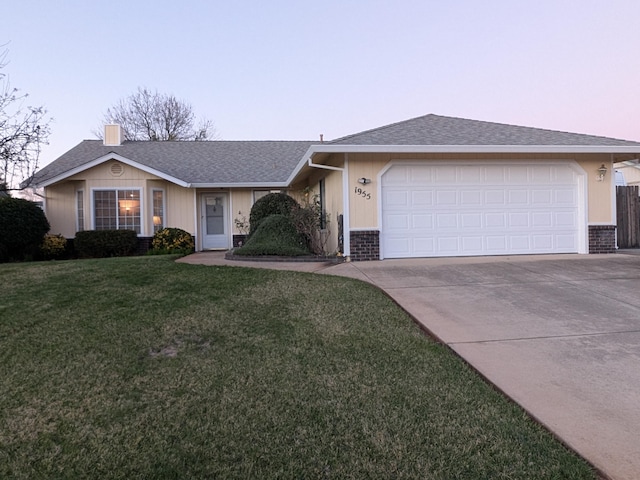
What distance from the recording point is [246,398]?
3.15 metres

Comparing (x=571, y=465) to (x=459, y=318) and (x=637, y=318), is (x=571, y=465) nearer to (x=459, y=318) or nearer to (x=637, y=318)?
(x=459, y=318)

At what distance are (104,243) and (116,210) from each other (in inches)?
53.1

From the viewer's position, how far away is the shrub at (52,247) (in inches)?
525

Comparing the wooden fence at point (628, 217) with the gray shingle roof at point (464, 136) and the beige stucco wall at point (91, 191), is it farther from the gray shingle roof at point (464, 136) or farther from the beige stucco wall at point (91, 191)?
the beige stucco wall at point (91, 191)

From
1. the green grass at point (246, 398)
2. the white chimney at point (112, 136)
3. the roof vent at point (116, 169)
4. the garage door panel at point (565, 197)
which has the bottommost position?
the green grass at point (246, 398)

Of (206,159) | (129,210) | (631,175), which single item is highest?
(206,159)

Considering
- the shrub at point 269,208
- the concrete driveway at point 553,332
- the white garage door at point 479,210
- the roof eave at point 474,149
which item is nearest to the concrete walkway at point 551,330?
the concrete driveway at point 553,332

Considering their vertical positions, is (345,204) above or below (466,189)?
below

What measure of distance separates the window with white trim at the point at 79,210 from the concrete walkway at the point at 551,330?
9.17m

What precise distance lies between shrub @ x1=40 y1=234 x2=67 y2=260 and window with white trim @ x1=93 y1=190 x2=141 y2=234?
1192mm

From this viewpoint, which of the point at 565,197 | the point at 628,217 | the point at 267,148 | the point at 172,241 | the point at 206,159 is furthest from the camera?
the point at 267,148

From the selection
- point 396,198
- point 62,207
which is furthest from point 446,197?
point 62,207

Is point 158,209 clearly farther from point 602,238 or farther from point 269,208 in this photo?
point 602,238

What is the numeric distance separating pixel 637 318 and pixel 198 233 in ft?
43.4
